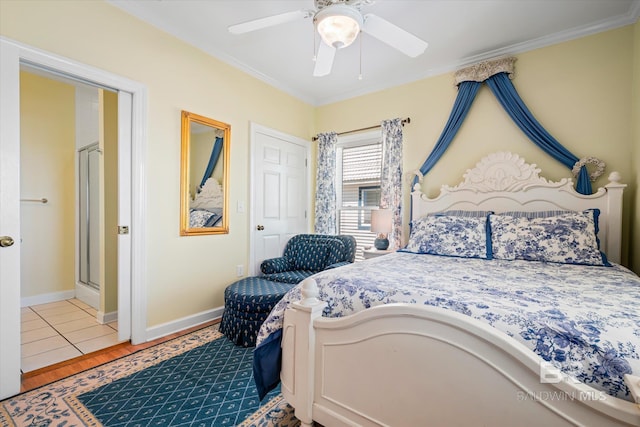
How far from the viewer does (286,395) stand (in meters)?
1.55

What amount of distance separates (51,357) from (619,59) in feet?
16.8

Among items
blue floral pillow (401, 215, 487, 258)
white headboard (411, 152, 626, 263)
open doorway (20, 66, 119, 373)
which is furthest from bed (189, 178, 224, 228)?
white headboard (411, 152, 626, 263)

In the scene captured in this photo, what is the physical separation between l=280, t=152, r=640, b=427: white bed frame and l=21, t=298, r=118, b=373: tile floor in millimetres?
1919

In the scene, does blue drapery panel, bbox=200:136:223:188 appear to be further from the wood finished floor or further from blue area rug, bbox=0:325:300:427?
blue area rug, bbox=0:325:300:427

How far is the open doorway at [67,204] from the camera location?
9.68 ft

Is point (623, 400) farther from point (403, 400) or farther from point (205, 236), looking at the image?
point (205, 236)

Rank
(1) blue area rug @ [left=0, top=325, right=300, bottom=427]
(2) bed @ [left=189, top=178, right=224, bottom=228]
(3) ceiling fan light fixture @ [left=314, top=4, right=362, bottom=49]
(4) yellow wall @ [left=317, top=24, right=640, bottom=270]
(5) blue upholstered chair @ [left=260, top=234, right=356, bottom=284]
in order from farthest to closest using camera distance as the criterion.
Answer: (5) blue upholstered chair @ [left=260, top=234, right=356, bottom=284] → (2) bed @ [left=189, top=178, right=224, bottom=228] → (4) yellow wall @ [left=317, top=24, right=640, bottom=270] → (3) ceiling fan light fixture @ [left=314, top=4, right=362, bottom=49] → (1) blue area rug @ [left=0, top=325, right=300, bottom=427]

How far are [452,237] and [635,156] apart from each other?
5.05 ft

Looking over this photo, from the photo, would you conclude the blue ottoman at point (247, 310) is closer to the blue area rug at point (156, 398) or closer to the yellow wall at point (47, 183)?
the blue area rug at point (156, 398)

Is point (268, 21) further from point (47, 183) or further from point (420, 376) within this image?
point (47, 183)

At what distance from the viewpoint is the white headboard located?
238cm

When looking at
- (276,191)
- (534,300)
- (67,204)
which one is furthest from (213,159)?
(534,300)

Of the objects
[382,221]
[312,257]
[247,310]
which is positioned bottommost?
[247,310]

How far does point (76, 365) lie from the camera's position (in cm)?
213
